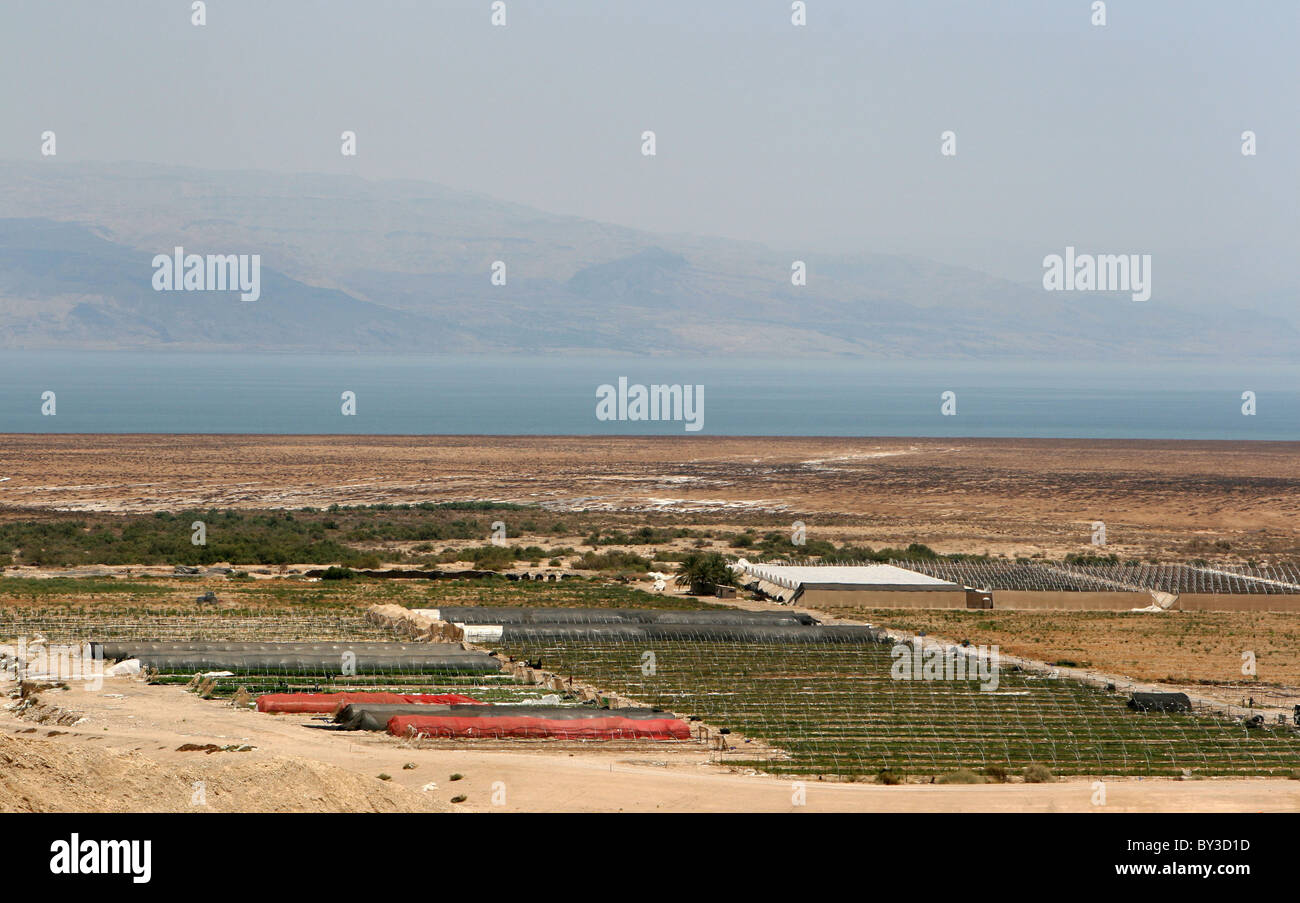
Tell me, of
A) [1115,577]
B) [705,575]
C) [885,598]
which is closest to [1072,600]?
[1115,577]

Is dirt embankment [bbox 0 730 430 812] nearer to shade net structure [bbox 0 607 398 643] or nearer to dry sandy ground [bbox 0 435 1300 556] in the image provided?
shade net structure [bbox 0 607 398 643]

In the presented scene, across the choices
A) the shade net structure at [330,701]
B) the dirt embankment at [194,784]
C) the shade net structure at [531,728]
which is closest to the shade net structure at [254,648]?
the shade net structure at [330,701]

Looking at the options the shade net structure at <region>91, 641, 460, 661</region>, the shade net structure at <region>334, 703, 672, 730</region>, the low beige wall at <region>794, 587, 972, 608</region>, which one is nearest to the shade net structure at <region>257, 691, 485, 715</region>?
the shade net structure at <region>334, 703, 672, 730</region>

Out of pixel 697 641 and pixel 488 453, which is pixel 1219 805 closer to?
pixel 697 641
